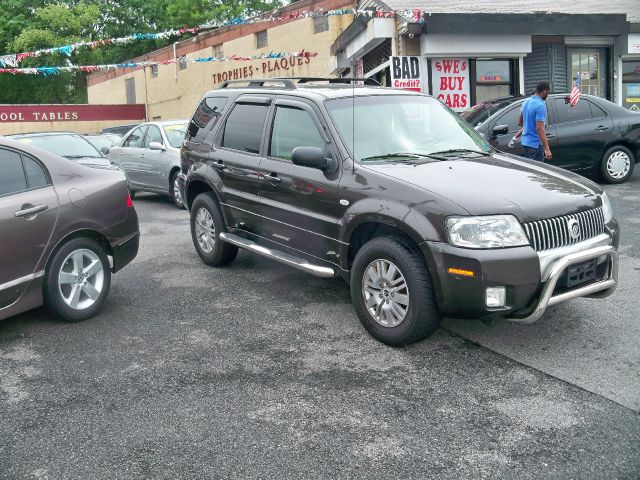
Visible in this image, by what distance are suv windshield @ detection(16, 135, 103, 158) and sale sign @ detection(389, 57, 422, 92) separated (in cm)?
760

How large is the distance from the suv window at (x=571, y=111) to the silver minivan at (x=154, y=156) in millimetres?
6290

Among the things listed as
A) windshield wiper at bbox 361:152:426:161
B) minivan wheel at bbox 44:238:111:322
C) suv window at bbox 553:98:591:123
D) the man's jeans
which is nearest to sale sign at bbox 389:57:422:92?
suv window at bbox 553:98:591:123

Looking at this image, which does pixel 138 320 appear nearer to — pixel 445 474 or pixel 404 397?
pixel 404 397

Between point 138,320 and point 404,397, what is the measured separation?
256 cm

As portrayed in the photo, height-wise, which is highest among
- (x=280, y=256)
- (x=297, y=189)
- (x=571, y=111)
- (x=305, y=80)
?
(x=305, y=80)

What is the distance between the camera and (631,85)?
18344mm

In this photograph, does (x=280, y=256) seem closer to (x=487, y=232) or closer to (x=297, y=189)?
(x=297, y=189)

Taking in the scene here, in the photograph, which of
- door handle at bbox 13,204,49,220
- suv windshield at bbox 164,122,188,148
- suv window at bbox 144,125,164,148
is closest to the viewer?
door handle at bbox 13,204,49,220

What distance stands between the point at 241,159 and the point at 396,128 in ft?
5.16

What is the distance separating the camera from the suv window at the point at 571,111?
37.8ft

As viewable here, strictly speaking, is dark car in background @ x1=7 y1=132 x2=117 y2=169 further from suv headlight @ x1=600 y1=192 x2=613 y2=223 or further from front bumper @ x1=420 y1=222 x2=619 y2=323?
suv headlight @ x1=600 y1=192 x2=613 y2=223

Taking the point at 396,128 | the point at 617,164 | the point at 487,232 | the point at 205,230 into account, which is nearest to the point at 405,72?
the point at 617,164

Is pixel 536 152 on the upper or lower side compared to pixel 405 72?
lower

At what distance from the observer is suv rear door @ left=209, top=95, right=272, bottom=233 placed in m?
6.30
